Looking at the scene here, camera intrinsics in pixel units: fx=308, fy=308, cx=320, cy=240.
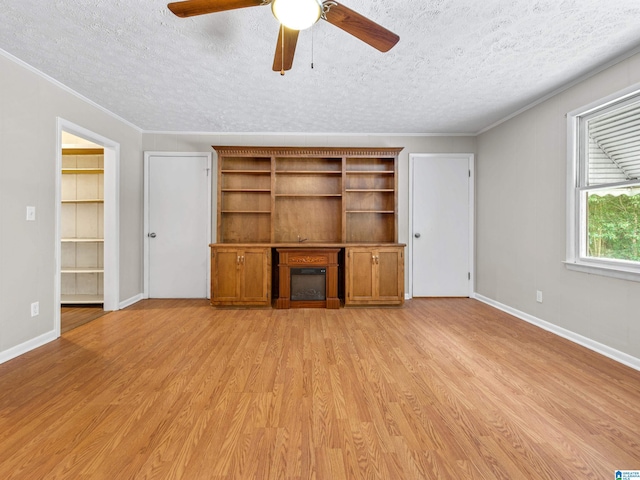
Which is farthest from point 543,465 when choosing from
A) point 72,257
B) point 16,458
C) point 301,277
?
point 72,257

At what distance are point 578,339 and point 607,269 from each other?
73 cm

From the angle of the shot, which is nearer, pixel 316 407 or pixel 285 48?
pixel 316 407

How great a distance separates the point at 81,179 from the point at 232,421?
14.5 feet

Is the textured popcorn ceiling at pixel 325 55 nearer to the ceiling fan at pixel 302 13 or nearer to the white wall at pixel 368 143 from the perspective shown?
the ceiling fan at pixel 302 13

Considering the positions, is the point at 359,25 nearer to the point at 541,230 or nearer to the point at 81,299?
the point at 541,230

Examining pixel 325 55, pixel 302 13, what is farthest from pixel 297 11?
pixel 325 55

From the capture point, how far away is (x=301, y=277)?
4.13m

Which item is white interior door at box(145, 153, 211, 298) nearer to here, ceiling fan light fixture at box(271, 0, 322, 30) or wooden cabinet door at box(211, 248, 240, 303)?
wooden cabinet door at box(211, 248, 240, 303)

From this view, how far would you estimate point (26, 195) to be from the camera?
2682 millimetres

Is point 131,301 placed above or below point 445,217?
below

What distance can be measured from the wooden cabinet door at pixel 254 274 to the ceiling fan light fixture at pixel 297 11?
2847 millimetres

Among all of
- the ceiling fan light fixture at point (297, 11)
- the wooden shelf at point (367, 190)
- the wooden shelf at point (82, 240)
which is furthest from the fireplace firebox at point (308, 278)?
the ceiling fan light fixture at point (297, 11)

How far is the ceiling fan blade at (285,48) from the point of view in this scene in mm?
1817

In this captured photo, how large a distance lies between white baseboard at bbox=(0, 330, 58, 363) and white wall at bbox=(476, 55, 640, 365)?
16.2ft
